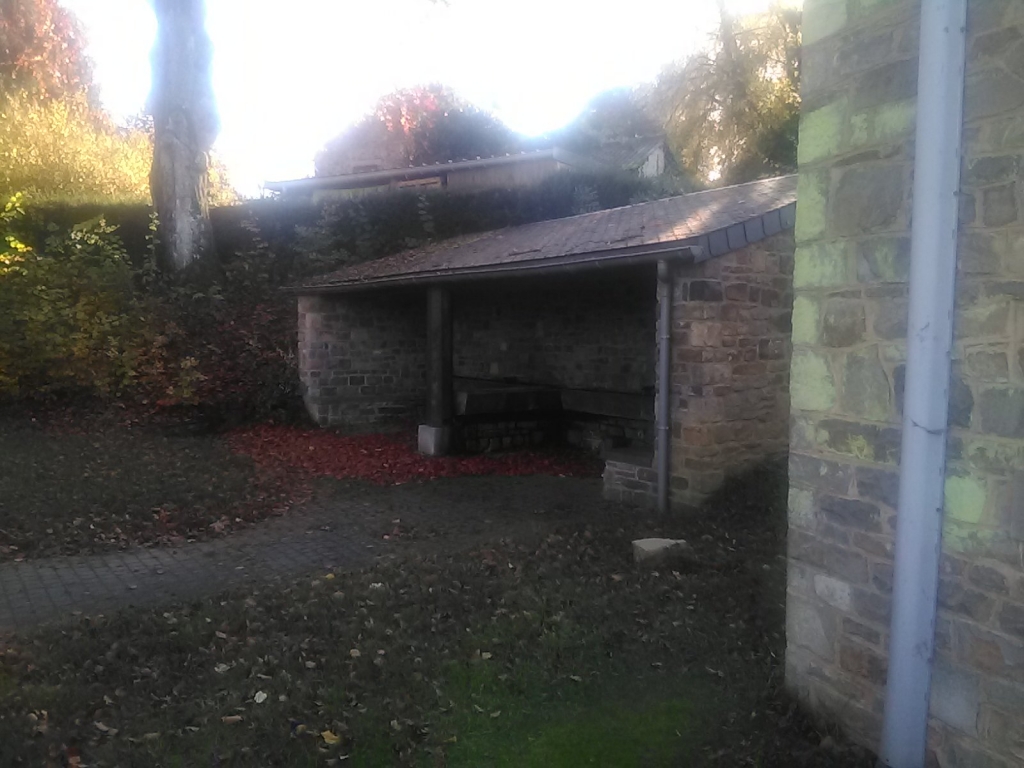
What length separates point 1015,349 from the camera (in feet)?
8.26

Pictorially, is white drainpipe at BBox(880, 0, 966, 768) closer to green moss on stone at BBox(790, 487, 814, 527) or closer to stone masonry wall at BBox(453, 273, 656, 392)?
green moss on stone at BBox(790, 487, 814, 527)

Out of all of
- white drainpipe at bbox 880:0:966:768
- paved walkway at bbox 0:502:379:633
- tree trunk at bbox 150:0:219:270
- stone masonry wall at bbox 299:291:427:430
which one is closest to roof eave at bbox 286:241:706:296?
stone masonry wall at bbox 299:291:427:430

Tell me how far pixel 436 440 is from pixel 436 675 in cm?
670

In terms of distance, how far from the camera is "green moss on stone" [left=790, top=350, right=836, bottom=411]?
3.24 metres

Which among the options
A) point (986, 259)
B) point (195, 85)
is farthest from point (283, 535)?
point (195, 85)

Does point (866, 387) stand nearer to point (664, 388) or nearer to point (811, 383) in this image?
point (811, 383)

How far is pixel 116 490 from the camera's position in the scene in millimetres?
8023

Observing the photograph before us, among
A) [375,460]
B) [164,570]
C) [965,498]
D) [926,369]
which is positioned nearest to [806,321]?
[926,369]

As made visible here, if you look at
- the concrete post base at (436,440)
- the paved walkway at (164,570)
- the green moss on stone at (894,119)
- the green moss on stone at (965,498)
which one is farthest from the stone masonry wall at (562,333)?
the green moss on stone at (965,498)

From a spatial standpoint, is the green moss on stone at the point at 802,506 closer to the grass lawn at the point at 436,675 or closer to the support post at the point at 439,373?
the grass lawn at the point at 436,675

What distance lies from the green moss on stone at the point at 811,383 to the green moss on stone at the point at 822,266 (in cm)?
28

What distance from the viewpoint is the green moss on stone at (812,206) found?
3256mm

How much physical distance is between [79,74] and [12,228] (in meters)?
16.2

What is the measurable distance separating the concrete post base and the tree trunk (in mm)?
6996
